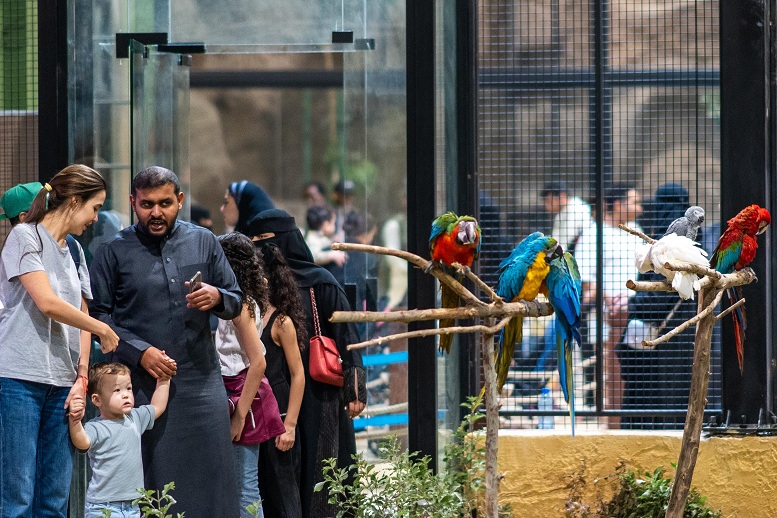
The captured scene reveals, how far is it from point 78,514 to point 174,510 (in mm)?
1465

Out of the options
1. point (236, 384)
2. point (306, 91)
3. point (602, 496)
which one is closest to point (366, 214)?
point (236, 384)

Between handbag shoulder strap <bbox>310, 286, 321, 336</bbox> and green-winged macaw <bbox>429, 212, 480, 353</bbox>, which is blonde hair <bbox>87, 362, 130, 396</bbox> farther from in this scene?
green-winged macaw <bbox>429, 212, 480, 353</bbox>

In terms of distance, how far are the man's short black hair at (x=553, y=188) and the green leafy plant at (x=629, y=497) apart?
1533 mm

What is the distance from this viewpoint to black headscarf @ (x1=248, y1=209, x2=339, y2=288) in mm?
5555

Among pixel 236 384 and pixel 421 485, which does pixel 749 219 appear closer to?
pixel 421 485

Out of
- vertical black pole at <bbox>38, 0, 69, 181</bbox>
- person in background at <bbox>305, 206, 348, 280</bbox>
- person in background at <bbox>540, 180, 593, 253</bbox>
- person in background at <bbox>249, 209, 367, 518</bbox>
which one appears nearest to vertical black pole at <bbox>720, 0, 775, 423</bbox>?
person in background at <bbox>540, 180, 593, 253</bbox>

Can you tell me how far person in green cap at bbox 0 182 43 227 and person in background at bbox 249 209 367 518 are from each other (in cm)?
109

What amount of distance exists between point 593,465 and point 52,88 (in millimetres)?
3541

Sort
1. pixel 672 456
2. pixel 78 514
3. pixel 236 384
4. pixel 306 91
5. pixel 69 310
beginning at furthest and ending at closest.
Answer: pixel 306 91 → pixel 672 456 → pixel 78 514 → pixel 236 384 → pixel 69 310

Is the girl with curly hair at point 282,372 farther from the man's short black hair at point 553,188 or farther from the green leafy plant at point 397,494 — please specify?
the man's short black hair at point 553,188

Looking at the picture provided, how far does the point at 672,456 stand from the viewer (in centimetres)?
642

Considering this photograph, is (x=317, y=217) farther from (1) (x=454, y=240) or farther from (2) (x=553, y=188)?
(1) (x=454, y=240)

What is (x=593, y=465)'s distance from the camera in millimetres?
6488

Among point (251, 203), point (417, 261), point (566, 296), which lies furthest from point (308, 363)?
point (417, 261)
